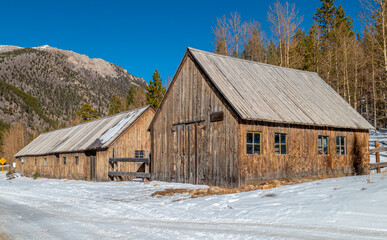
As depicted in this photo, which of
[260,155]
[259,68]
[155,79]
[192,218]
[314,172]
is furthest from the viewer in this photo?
[155,79]

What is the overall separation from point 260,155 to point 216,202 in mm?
6077

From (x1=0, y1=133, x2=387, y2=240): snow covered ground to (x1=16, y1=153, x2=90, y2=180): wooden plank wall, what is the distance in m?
16.6

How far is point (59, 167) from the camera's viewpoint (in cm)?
3653

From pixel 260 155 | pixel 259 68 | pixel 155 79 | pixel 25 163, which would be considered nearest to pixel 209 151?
pixel 260 155

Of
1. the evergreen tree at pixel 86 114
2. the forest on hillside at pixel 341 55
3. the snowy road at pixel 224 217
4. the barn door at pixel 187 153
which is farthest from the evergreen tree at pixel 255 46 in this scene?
the evergreen tree at pixel 86 114

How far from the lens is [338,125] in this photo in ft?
72.7

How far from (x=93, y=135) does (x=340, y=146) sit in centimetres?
2120

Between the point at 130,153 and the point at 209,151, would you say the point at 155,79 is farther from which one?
the point at 209,151

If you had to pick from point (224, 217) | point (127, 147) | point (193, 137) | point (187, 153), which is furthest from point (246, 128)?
point (127, 147)

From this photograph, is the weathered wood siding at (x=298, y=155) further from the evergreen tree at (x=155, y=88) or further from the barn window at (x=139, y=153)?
the evergreen tree at (x=155, y=88)

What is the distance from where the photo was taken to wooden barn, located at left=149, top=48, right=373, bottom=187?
18.5 m

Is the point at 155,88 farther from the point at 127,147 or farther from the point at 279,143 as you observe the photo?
the point at 279,143

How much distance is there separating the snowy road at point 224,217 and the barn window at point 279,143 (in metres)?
5.11

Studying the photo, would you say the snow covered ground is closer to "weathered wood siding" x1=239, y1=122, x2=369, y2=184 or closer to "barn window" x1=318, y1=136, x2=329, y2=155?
"weathered wood siding" x1=239, y1=122, x2=369, y2=184
